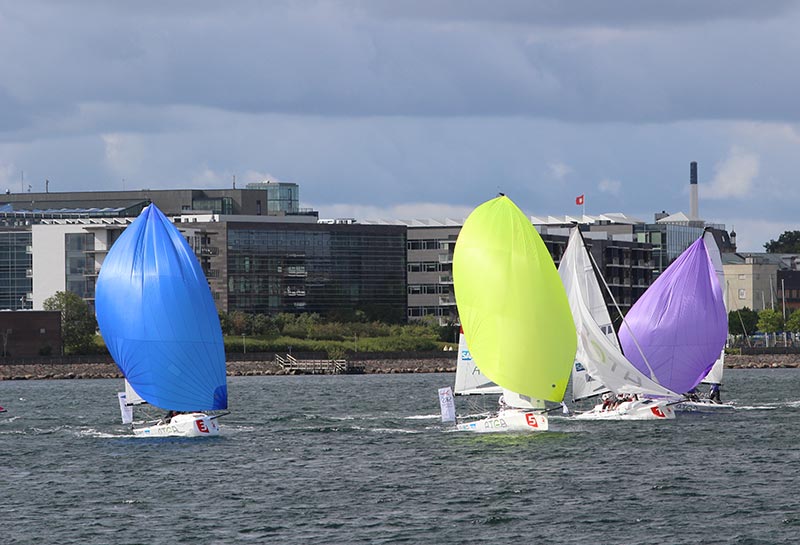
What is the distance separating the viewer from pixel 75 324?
16875 centimetres

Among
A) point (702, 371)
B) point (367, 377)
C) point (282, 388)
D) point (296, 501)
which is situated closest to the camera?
point (296, 501)

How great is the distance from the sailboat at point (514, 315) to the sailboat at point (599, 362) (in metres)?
5.05

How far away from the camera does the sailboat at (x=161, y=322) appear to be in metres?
64.4

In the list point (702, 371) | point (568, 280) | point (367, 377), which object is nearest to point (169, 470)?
point (568, 280)

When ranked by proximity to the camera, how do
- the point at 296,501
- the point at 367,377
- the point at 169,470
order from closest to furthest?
1. the point at 296,501
2. the point at 169,470
3. the point at 367,377

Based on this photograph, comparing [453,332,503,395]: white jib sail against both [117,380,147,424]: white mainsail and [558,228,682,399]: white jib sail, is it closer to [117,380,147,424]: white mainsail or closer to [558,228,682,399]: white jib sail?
[558,228,682,399]: white jib sail

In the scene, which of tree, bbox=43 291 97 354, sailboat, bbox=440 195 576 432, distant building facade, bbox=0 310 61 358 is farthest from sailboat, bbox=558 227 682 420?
tree, bbox=43 291 97 354

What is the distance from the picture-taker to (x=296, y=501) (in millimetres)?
49438

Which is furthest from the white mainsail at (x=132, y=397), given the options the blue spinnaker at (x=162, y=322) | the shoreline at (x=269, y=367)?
the shoreline at (x=269, y=367)

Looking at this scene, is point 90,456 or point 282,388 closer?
point 90,456

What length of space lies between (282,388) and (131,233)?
60.1 m

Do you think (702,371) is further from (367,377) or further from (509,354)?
(367,377)

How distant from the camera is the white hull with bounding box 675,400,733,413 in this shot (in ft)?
264

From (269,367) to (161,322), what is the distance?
98.8 meters
